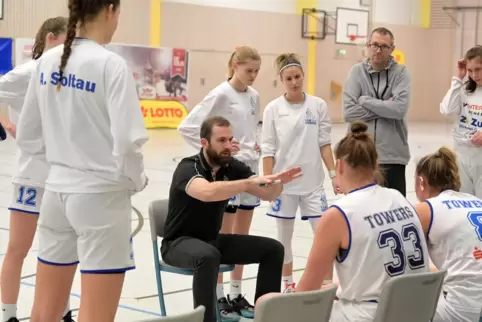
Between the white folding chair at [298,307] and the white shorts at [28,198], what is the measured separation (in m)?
1.76

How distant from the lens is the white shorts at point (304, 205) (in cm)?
518

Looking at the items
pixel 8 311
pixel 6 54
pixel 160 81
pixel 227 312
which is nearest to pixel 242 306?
pixel 227 312

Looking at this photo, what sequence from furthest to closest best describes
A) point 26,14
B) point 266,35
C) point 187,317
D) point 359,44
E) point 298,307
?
point 359,44 < point 266,35 < point 26,14 < point 298,307 < point 187,317

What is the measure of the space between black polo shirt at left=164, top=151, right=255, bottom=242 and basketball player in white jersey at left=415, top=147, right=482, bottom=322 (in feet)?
3.91

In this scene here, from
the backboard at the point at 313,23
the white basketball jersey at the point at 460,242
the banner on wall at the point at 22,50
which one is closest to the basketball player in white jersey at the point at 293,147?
the white basketball jersey at the point at 460,242

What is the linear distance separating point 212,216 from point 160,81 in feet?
→ 50.0

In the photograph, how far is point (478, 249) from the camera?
11.2 ft

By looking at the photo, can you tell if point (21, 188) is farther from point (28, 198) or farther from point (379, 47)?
point (379, 47)

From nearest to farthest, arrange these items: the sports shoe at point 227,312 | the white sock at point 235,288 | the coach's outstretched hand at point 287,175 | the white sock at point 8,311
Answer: the coach's outstretched hand at point 287,175 < the white sock at point 8,311 < the sports shoe at point 227,312 < the white sock at point 235,288

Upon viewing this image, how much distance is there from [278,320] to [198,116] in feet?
8.46

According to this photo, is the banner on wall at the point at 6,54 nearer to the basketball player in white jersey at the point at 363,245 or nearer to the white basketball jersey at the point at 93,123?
the white basketball jersey at the point at 93,123

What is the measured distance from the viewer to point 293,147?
17.1 feet

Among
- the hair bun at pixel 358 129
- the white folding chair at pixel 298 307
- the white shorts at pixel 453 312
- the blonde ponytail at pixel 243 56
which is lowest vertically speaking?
the white shorts at pixel 453 312

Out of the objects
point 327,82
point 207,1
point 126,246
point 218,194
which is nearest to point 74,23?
point 126,246
